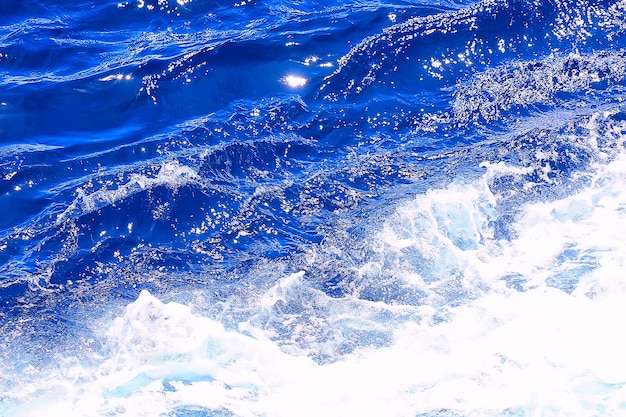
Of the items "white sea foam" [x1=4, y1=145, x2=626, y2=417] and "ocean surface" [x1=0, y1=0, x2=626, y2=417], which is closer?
"white sea foam" [x1=4, y1=145, x2=626, y2=417]

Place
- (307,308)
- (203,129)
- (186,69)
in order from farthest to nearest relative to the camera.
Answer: (186,69) → (203,129) → (307,308)

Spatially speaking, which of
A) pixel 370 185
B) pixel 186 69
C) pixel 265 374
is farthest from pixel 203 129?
pixel 265 374

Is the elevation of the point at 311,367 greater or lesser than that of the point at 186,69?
lesser

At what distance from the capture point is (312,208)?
908 centimetres

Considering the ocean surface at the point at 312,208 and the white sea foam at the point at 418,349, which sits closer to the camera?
the white sea foam at the point at 418,349

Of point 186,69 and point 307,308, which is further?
point 186,69

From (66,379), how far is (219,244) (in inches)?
94.1

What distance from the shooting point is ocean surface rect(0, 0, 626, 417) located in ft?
23.5

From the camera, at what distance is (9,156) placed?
9930 millimetres

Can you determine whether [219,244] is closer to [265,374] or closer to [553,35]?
[265,374]

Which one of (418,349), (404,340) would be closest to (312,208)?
(404,340)

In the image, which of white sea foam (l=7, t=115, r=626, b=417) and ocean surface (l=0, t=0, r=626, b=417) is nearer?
white sea foam (l=7, t=115, r=626, b=417)

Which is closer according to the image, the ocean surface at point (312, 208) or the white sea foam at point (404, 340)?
the white sea foam at point (404, 340)

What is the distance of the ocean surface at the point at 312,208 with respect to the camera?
716cm
